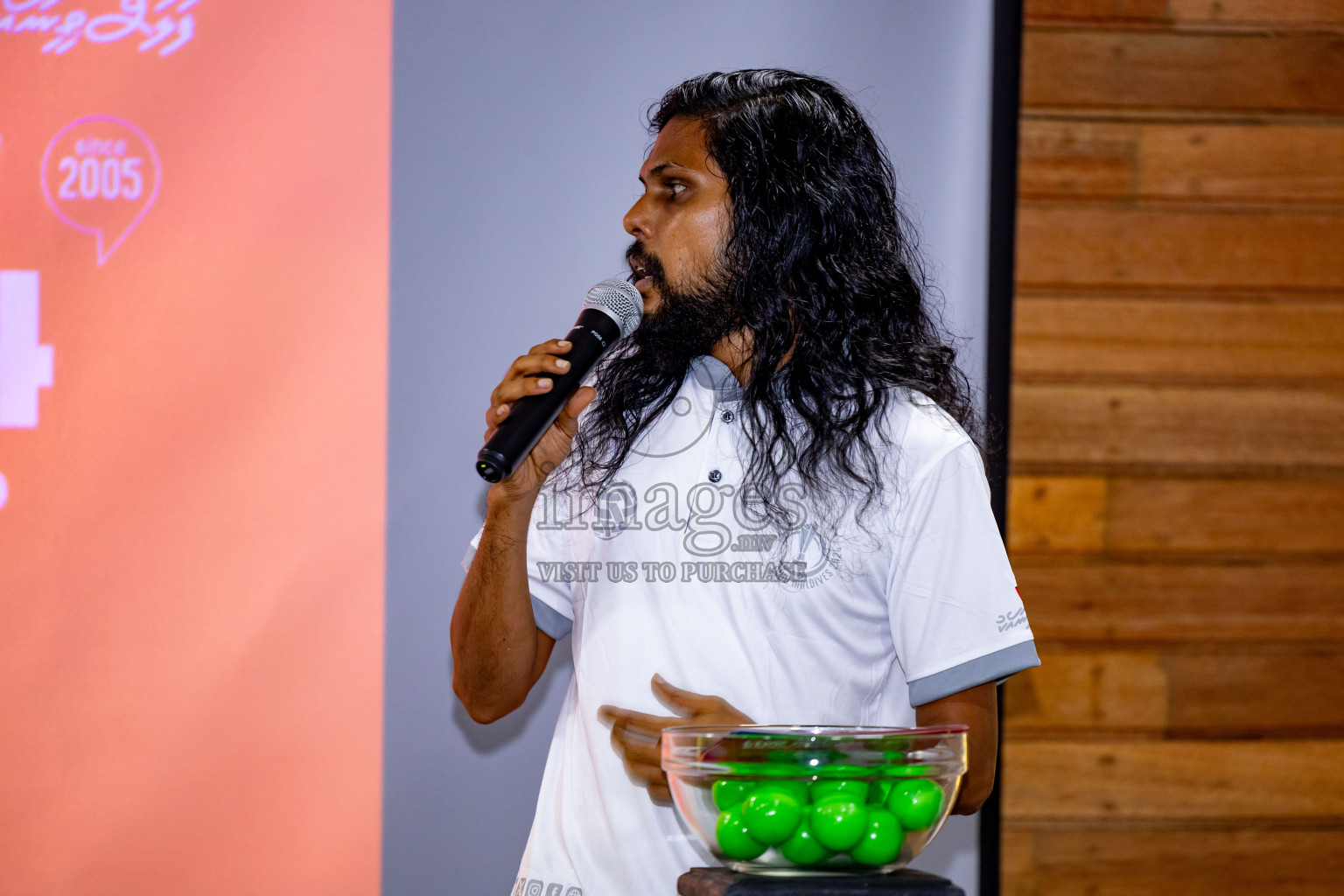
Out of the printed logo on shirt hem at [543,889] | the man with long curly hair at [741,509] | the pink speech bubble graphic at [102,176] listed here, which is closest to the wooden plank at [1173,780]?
the man with long curly hair at [741,509]

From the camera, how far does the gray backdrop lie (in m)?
2.08

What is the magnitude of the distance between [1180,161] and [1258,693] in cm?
101

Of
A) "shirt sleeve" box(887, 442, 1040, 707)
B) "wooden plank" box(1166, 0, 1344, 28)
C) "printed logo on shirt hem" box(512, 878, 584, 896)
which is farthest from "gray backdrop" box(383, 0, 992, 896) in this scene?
"shirt sleeve" box(887, 442, 1040, 707)

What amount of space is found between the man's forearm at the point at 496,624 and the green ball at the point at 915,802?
0.66 metres

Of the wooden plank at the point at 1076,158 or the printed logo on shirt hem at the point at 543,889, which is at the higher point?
the wooden plank at the point at 1076,158

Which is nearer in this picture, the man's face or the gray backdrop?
the man's face

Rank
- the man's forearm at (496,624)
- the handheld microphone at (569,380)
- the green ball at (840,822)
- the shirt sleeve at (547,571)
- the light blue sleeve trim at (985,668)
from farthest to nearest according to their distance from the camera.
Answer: the shirt sleeve at (547,571), the man's forearm at (496,624), the light blue sleeve trim at (985,668), the handheld microphone at (569,380), the green ball at (840,822)

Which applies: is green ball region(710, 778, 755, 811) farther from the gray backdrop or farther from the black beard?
the gray backdrop

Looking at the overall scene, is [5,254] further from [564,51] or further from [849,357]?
[849,357]

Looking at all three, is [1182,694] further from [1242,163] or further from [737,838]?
[737,838]

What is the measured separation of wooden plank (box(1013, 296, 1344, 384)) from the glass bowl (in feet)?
4.68

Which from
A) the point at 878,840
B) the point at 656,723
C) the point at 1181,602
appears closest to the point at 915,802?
the point at 878,840

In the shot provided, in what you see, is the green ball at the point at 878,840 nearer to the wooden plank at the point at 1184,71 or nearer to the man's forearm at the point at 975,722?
the man's forearm at the point at 975,722

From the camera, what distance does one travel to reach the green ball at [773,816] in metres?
0.80
